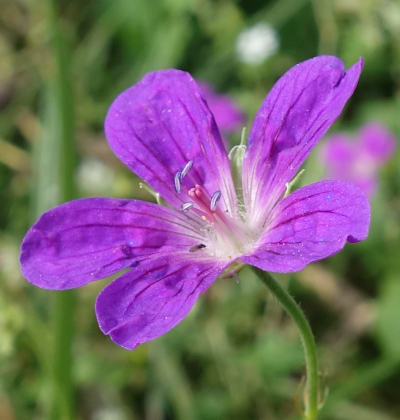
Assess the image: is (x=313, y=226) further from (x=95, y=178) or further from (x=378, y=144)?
(x=95, y=178)

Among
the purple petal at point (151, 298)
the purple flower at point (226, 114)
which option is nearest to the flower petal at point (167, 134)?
the purple petal at point (151, 298)

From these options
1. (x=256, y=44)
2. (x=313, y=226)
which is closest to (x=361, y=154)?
(x=256, y=44)

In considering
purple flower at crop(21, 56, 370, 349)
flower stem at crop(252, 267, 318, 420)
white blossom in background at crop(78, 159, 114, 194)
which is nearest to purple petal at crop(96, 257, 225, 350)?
purple flower at crop(21, 56, 370, 349)

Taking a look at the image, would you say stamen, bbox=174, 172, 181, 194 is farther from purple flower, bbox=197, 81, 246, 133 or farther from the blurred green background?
purple flower, bbox=197, 81, 246, 133

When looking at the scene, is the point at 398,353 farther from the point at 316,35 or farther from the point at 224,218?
the point at 316,35

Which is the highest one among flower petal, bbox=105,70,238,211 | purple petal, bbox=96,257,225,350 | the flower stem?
flower petal, bbox=105,70,238,211

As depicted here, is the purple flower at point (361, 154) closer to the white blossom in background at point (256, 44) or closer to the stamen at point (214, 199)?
the white blossom in background at point (256, 44)

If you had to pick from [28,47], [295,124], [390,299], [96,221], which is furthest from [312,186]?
[28,47]
